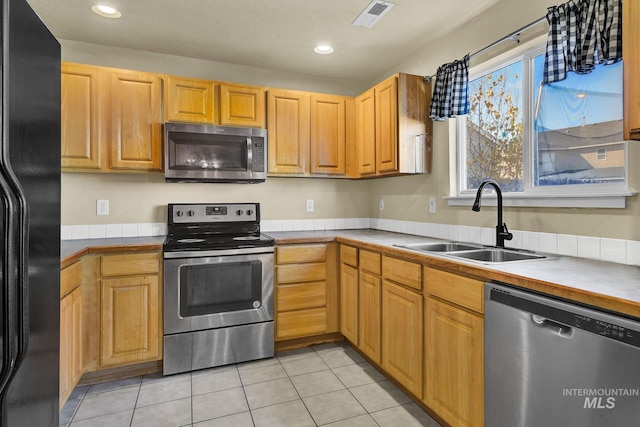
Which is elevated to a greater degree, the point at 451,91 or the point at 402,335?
the point at 451,91

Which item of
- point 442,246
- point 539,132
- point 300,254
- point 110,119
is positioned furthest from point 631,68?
point 110,119

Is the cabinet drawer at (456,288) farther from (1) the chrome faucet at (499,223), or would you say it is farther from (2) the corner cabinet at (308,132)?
(2) the corner cabinet at (308,132)

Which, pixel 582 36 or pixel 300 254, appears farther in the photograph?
pixel 300 254

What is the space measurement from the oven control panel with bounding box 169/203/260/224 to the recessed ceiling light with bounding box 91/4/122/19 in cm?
138

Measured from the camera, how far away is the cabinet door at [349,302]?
2.74 metres

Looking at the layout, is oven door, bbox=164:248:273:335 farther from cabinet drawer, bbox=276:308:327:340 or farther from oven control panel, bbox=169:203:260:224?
oven control panel, bbox=169:203:260:224

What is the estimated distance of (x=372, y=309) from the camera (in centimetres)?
250

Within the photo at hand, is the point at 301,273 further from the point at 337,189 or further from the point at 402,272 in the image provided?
the point at 337,189

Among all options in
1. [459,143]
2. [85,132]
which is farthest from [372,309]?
[85,132]

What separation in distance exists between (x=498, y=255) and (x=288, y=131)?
193 centimetres

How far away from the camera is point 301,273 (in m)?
2.88

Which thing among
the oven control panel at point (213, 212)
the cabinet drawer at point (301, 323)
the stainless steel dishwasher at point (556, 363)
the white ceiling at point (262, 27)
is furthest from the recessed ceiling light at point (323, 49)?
the stainless steel dishwasher at point (556, 363)

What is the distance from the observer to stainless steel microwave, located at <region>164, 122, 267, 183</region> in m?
2.76

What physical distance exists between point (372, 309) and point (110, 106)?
2.36m
